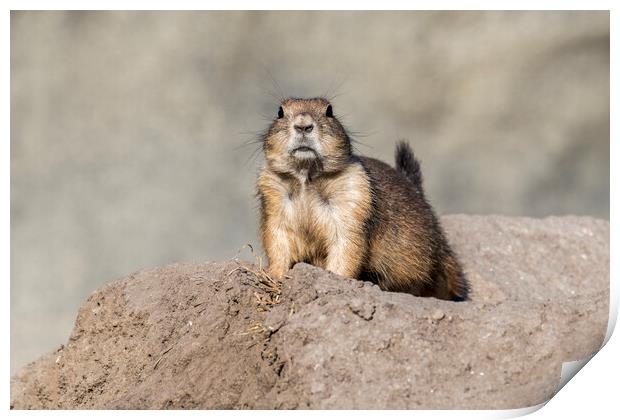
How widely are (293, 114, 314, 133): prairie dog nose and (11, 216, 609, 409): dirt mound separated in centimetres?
82

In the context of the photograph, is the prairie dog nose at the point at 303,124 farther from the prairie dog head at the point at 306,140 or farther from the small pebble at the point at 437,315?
the small pebble at the point at 437,315

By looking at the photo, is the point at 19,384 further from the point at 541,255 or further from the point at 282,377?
the point at 541,255

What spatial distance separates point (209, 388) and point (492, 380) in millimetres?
1325

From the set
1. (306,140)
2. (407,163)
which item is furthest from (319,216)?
(407,163)

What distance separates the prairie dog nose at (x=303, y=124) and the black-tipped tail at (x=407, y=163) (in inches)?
79.3

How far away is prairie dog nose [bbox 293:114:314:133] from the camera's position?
5.26m

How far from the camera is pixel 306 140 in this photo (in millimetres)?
5277

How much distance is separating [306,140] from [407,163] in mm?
2077

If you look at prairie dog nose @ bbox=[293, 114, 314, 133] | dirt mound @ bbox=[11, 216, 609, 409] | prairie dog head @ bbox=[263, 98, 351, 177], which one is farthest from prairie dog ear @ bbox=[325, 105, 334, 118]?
dirt mound @ bbox=[11, 216, 609, 409]

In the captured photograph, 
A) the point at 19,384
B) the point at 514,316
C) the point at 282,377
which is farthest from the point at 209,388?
the point at 19,384

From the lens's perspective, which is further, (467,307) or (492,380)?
(467,307)

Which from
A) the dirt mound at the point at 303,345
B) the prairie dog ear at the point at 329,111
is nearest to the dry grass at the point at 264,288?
the dirt mound at the point at 303,345

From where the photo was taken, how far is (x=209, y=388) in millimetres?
4469

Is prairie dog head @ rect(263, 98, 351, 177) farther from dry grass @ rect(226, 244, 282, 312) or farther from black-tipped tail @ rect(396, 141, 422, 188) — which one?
black-tipped tail @ rect(396, 141, 422, 188)
